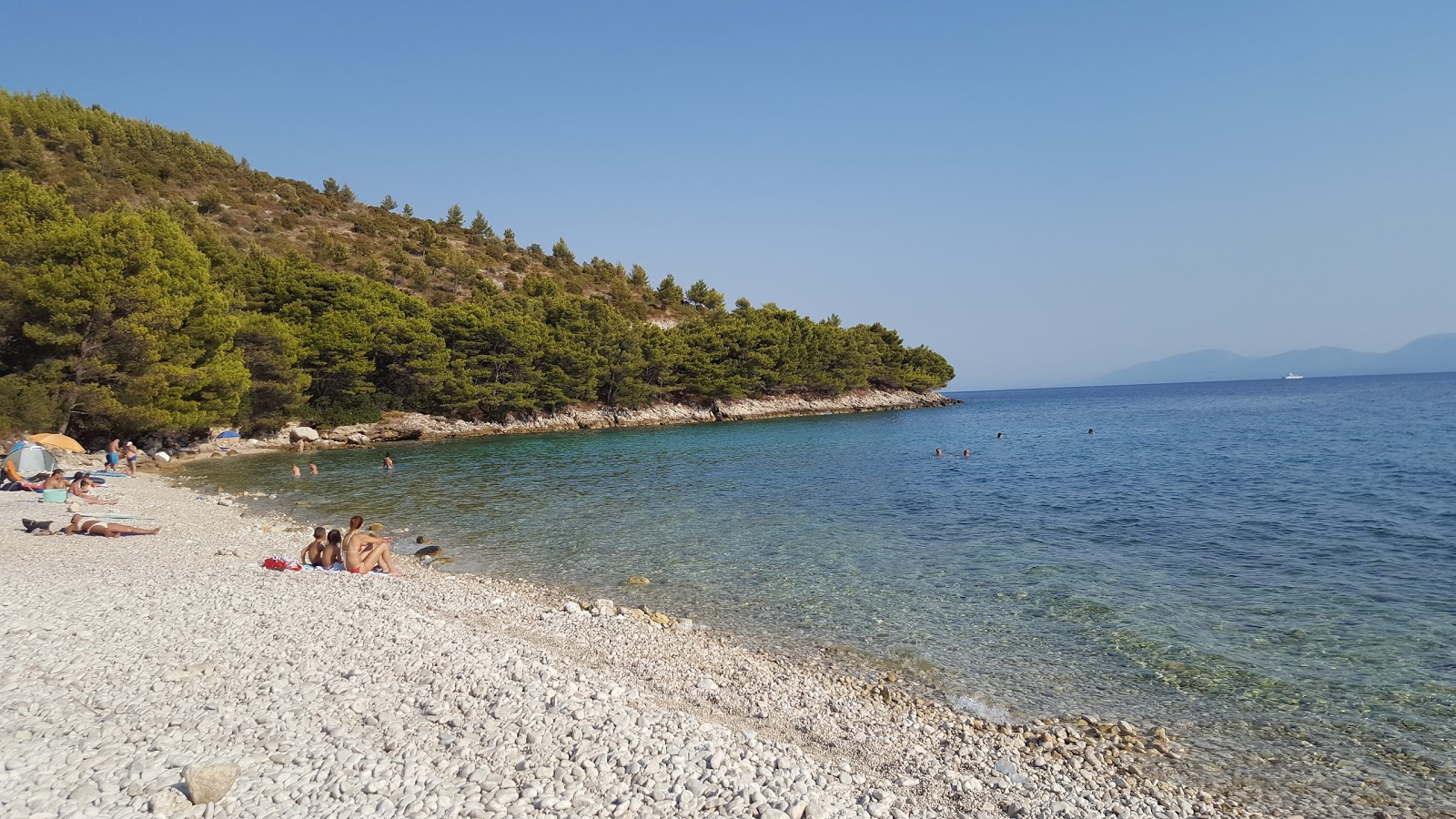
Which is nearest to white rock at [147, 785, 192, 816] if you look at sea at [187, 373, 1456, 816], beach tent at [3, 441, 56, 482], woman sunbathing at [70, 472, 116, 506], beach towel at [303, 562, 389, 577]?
sea at [187, 373, 1456, 816]

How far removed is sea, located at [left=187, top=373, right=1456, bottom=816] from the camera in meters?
7.20

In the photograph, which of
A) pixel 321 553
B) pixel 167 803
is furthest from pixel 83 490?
pixel 167 803

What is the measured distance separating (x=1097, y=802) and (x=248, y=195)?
10355 cm

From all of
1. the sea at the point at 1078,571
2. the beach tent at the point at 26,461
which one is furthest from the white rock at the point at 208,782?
the beach tent at the point at 26,461

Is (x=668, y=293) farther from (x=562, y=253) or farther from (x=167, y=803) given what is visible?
(x=167, y=803)

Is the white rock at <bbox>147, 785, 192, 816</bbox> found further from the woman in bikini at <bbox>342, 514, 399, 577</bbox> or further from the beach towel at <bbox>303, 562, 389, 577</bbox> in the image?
the woman in bikini at <bbox>342, 514, 399, 577</bbox>

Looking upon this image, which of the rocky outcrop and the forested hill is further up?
the forested hill

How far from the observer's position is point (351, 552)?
12453 millimetres

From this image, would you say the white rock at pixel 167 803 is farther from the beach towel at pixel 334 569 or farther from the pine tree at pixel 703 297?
the pine tree at pixel 703 297

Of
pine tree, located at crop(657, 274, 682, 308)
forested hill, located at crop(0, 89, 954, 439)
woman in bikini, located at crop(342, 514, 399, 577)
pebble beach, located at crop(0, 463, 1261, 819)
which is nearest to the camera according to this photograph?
pebble beach, located at crop(0, 463, 1261, 819)

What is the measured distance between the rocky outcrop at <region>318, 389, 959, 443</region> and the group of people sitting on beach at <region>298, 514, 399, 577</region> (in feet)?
127

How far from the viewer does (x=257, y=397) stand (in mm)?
43531

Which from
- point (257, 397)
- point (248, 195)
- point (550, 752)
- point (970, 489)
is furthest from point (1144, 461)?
point (248, 195)

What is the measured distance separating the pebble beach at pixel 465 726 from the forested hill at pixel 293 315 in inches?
1087
